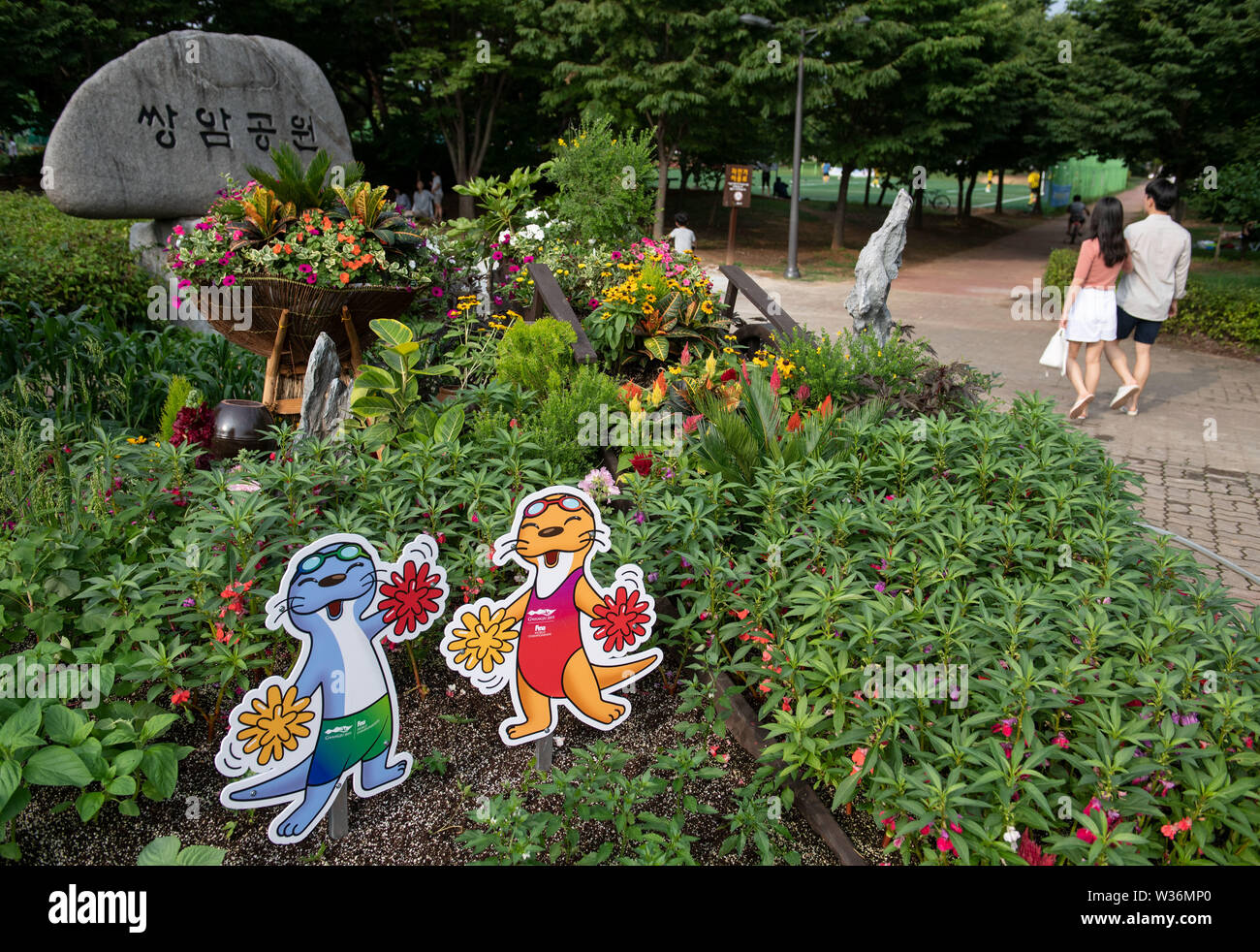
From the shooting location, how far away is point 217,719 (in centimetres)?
300

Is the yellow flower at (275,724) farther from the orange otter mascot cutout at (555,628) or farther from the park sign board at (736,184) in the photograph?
the park sign board at (736,184)

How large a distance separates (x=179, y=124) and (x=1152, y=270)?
8974 mm

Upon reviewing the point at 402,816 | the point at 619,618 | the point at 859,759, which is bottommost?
the point at 402,816

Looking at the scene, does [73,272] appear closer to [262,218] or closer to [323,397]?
[262,218]

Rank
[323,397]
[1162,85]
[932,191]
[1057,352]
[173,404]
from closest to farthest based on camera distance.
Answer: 1. [173,404]
2. [323,397]
3. [1057,352]
4. [1162,85]
5. [932,191]

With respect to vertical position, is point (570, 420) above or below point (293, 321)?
below

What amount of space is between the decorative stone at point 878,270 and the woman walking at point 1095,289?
1772 mm

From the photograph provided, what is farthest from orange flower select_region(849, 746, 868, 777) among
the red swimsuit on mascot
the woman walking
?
the woman walking

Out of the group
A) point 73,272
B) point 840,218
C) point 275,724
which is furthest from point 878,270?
point 840,218

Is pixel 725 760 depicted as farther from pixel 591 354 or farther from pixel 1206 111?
pixel 1206 111

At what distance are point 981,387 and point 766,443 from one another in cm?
167

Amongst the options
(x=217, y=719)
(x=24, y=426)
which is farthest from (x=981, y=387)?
(x=24, y=426)

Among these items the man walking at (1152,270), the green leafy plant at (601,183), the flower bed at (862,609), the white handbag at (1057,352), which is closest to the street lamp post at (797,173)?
the white handbag at (1057,352)

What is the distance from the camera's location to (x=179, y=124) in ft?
27.9
